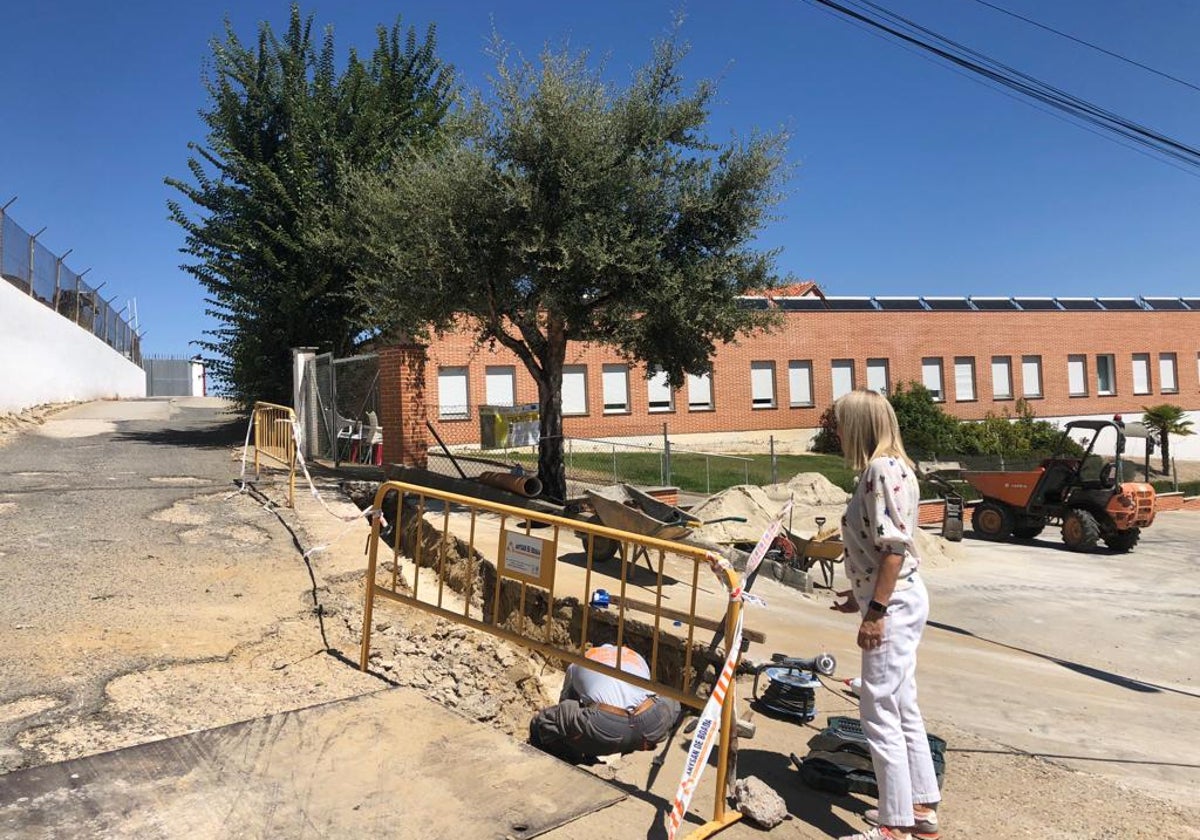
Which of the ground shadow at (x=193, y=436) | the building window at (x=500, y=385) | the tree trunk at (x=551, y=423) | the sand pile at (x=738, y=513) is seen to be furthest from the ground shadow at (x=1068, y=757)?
the building window at (x=500, y=385)

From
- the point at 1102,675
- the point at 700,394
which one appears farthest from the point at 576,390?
the point at 1102,675

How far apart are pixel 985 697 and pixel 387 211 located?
1071cm

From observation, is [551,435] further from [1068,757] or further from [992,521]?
[992,521]

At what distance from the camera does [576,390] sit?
92.6 ft

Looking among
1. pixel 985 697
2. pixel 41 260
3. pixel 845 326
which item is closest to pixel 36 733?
pixel 985 697

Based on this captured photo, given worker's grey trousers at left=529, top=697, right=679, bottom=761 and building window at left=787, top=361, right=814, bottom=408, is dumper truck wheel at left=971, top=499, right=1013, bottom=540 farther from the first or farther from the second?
worker's grey trousers at left=529, top=697, right=679, bottom=761

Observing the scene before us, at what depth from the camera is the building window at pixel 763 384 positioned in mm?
31078

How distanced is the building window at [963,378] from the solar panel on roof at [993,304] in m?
2.98

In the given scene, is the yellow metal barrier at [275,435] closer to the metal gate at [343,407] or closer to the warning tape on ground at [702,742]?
the metal gate at [343,407]

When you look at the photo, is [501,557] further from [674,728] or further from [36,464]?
[36,464]

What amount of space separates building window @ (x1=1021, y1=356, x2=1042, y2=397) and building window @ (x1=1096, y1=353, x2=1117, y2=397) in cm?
378

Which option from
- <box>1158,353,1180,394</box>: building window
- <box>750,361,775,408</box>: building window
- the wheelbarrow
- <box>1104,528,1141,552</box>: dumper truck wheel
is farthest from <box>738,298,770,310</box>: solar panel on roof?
<box>1158,353,1180,394</box>: building window

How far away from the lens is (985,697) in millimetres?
6129

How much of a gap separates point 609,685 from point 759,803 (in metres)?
1.48
